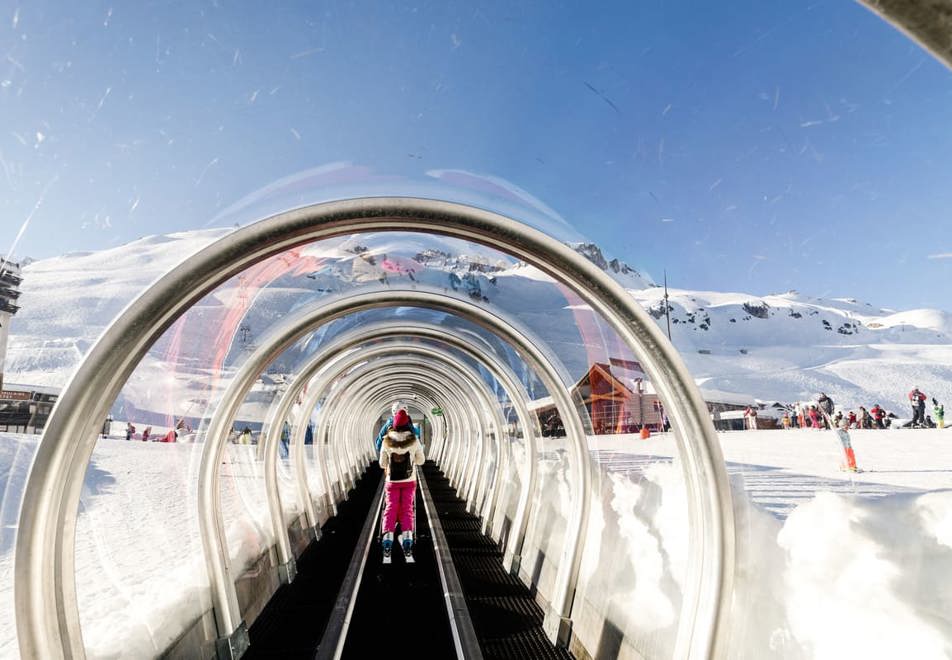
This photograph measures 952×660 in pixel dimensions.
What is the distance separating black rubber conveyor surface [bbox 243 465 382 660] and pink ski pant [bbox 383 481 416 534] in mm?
796

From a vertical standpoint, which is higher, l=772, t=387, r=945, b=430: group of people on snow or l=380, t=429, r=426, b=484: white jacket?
l=772, t=387, r=945, b=430: group of people on snow

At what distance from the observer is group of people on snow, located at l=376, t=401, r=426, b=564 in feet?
24.6

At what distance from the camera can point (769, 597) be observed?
8.82 feet

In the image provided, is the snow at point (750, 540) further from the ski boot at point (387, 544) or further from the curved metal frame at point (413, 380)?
the curved metal frame at point (413, 380)

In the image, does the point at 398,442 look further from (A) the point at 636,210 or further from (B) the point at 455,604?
(A) the point at 636,210

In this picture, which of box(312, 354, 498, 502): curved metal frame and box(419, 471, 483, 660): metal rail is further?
box(312, 354, 498, 502): curved metal frame

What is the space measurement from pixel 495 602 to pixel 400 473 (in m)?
2.05

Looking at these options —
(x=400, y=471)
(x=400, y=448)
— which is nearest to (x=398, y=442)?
(x=400, y=448)

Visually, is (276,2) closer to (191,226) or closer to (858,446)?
(191,226)

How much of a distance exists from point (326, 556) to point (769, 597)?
266 inches

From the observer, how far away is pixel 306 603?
6.12m

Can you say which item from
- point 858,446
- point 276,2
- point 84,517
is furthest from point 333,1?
point 84,517

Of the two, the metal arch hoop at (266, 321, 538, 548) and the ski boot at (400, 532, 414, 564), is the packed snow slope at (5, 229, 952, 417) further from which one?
the ski boot at (400, 532, 414, 564)

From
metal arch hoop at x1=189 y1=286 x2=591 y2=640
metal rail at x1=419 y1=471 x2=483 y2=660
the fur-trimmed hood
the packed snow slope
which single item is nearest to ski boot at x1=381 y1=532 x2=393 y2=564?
metal rail at x1=419 y1=471 x2=483 y2=660
